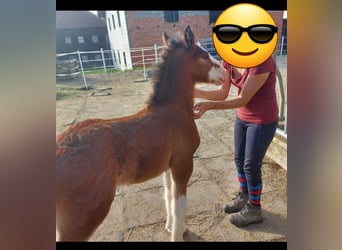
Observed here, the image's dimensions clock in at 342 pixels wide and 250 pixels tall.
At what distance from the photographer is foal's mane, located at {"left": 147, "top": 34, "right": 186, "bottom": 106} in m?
1.26

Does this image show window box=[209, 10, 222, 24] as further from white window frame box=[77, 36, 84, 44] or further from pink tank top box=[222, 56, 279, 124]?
white window frame box=[77, 36, 84, 44]

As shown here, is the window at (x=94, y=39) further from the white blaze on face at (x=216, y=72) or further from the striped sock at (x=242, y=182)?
the striped sock at (x=242, y=182)

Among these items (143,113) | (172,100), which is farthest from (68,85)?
(172,100)

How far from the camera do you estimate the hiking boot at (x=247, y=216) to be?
1408mm

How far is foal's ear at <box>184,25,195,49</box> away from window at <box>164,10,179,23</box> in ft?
0.26

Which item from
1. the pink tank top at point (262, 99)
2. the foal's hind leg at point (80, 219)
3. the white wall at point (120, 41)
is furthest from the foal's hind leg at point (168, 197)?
the white wall at point (120, 41)

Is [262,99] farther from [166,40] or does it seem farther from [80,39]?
[80,39]

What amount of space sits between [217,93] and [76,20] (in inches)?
32.8

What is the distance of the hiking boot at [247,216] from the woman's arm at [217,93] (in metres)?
0.69

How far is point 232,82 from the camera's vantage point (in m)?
1.25
